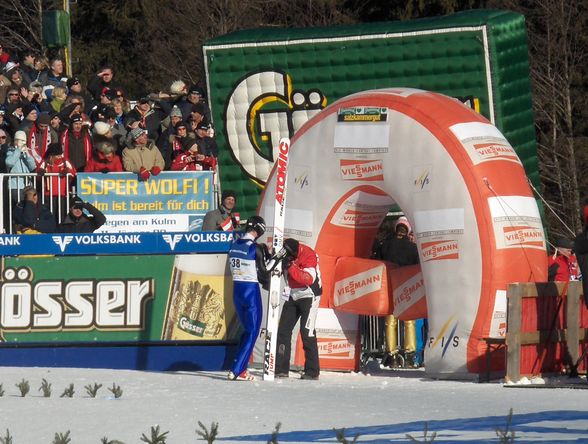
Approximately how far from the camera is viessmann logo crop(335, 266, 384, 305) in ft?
55.7

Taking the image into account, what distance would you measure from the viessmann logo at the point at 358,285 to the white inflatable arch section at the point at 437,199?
13cm

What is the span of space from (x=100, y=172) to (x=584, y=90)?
1654 cm

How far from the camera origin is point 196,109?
22.6 metres

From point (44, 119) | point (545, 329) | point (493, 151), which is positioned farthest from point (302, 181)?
point (44, 119)

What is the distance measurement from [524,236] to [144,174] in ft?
19.4

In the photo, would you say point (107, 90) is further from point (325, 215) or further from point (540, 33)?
point (540, 33)

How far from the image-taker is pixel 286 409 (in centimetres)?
1243

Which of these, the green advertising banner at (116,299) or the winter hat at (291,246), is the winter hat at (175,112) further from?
the winter hat at (291,246)

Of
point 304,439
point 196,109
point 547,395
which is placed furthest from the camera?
point 196,109

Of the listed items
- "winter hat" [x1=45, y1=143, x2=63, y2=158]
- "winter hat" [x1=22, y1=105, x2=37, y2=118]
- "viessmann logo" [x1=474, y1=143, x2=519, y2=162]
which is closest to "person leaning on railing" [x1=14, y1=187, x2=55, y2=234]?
"winter hat" [x1=45, y1=143, x2=63, y2=158]

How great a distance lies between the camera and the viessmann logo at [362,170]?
16.7 m

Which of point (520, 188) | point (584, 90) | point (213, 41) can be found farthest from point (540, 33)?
point (520, 188)

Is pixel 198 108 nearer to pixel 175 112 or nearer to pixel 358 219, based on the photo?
pixel 175 112

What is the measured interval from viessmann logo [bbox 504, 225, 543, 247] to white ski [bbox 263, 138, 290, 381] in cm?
216
